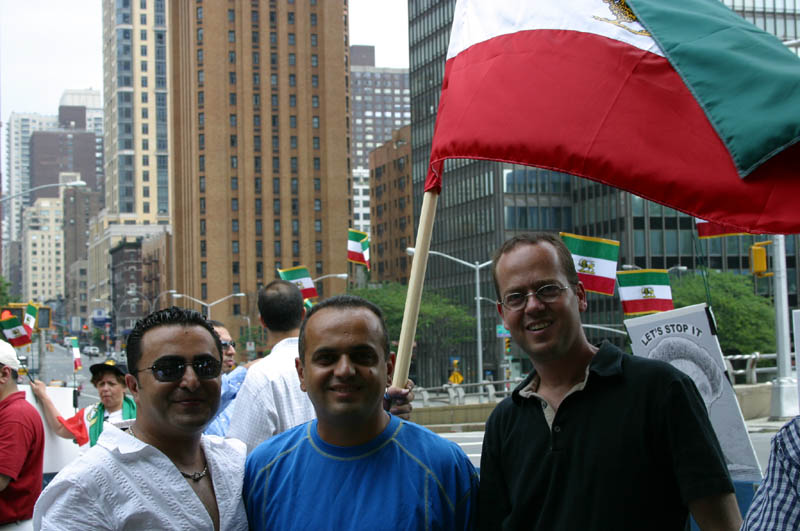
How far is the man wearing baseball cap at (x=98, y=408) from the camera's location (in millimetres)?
8297

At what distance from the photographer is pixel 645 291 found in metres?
10.8

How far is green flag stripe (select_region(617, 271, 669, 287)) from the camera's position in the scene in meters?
10.6

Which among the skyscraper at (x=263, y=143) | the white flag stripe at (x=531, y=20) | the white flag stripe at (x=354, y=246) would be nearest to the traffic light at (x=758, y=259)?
the white flag stripe at (x=354, y=246)

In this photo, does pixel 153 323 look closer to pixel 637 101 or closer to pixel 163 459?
pixel 163 459

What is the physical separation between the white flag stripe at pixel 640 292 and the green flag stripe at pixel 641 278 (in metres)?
0.04

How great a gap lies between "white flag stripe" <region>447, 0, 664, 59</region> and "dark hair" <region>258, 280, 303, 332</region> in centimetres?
186

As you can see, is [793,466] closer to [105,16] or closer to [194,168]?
[194,168]

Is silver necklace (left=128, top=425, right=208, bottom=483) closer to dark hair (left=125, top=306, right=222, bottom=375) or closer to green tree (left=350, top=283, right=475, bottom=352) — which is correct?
dark hair (left=125, top=306, right=222, bottom=375)

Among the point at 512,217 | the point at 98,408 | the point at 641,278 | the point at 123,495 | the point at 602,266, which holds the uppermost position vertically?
the point at 512,217

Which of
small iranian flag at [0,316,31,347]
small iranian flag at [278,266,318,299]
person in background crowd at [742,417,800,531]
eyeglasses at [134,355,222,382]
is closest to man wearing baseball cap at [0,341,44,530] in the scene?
eyeglasses at [134,355,222,382]

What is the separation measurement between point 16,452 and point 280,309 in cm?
178

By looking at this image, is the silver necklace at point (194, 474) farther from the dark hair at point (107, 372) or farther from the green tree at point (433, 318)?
the green tree at point (433, 318)

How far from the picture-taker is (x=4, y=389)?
5906 millimetres

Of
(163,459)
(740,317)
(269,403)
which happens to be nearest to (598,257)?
(269,403)
